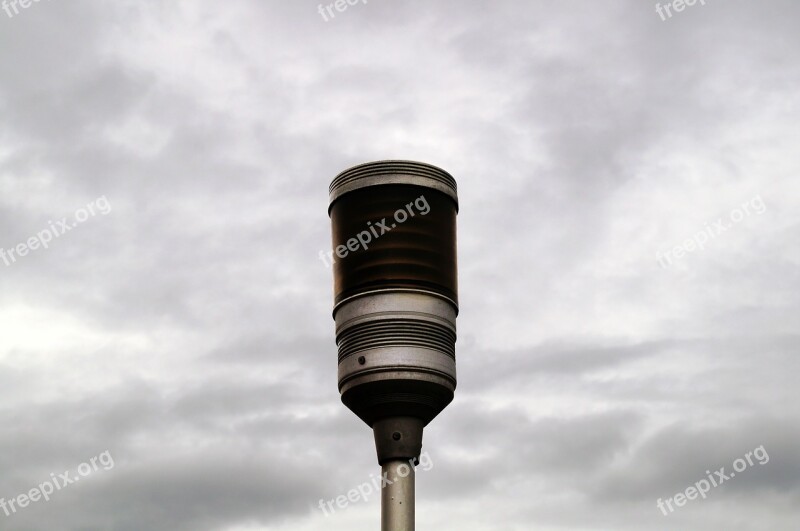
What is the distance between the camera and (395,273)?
28250 mm

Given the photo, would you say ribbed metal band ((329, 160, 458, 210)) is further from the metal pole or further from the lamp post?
the metal pole

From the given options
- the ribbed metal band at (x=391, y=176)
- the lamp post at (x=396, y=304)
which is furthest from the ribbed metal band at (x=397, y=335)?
the ribbed metal band at (x=391, y=176)

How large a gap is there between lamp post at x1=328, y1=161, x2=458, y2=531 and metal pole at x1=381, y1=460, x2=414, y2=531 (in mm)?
21

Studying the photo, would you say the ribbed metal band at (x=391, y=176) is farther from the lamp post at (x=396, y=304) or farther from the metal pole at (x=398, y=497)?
the metal pole at (x=398, y=497)

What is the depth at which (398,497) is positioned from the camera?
2741 centimetres

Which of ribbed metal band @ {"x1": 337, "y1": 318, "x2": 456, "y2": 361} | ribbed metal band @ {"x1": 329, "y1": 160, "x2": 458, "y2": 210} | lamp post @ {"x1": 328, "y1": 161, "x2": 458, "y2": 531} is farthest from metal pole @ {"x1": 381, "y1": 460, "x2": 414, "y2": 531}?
ribbed metal band @ {"x1": 329, "y1": 160, "x2": 458, "y2": 210}

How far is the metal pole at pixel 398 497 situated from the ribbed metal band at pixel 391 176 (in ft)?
20.2

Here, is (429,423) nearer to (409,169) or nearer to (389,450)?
(389,450)

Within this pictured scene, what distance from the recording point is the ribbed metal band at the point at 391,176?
28938 mm

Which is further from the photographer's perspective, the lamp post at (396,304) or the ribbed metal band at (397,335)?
the ribbed metal band at (397,335)

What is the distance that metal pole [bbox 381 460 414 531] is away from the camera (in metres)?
27.1

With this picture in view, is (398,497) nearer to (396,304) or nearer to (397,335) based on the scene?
(397,335)

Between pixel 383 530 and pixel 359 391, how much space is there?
9.67 feet

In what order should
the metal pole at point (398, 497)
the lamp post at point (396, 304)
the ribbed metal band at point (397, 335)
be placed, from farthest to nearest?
the ribbed metal band at point (397, 335) < the lamp post at point (396, 304) < the metal pole at point (398, 497)
